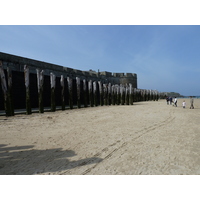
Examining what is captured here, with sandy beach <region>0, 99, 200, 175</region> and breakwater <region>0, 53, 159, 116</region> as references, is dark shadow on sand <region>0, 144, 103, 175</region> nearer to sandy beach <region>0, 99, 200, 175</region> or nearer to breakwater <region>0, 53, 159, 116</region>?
sandy beach <region>0, 99, 200, 175</region>

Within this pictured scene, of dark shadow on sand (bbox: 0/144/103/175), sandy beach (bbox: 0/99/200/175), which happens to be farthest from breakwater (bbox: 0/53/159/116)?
dark shadow on sand (bbox: 0/144/103/175)

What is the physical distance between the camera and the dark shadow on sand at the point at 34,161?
2.40 meters

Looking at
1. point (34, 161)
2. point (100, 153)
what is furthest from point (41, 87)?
point (100, 153)

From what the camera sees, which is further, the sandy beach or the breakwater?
the breakwater

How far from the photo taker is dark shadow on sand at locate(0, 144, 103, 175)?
240cm

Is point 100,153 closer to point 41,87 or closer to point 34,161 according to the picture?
point 34,161

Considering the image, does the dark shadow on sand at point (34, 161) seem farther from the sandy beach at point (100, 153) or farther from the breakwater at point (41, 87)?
the breakwater at point (41, 87)

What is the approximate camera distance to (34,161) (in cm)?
271

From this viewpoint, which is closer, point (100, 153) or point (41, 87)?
point (100, 153)

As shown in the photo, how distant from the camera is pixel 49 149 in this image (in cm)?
331

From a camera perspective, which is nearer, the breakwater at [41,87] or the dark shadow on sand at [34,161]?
the dark shadow on sand at [34,161]

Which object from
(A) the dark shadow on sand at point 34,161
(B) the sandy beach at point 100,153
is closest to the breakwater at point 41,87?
(B) the sandy beach at point 100,153
